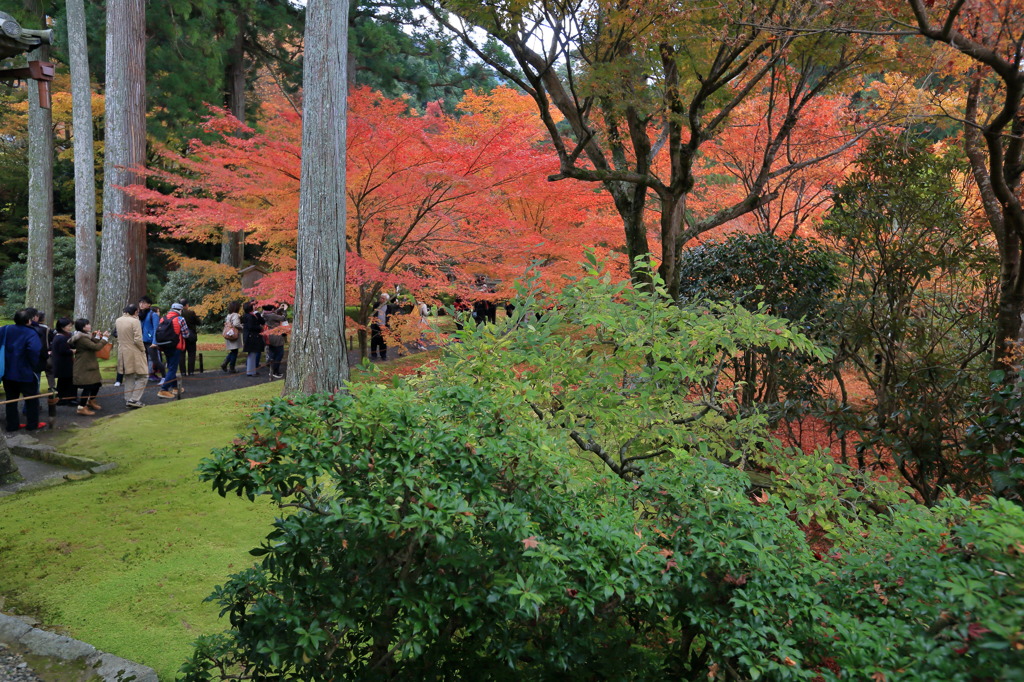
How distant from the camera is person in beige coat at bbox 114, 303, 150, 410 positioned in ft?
30.2

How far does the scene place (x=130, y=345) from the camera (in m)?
9.27

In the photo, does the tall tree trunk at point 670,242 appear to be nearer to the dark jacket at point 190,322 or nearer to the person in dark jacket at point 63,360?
the person in dark jacket at point 63,360

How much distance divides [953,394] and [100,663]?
6441 mm

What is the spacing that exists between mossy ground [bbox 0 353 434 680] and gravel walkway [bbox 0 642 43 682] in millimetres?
309

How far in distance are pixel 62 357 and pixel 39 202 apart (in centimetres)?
896

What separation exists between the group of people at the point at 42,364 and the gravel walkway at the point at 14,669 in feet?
14.7

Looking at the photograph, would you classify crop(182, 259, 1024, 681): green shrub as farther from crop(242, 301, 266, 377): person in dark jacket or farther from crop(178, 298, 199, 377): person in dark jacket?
crop(242, 301, 266, 377): person in dark jacket

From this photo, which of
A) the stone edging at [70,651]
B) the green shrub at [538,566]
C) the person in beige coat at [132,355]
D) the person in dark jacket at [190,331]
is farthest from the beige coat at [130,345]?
the green shrub at [538,566]

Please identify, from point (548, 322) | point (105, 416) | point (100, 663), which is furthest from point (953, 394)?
point (105, 416)

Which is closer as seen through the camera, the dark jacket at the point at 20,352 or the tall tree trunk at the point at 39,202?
the dark jacket at the point at 20,352

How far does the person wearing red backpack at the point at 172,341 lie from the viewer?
33.9 feet

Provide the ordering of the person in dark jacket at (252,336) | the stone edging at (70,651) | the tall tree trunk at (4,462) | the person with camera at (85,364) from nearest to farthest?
the stone edging at (70,651) < the tall tree trunk at (4,462) < the person with camera at (85,364) < the person in dark jacket at (252,336)

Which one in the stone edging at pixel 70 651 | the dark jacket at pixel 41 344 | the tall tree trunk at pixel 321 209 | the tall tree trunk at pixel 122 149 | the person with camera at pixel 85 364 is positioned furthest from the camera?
the tall tree trunk at pixel 122 149

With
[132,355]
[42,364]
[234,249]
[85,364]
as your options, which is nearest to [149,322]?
[132,355]
